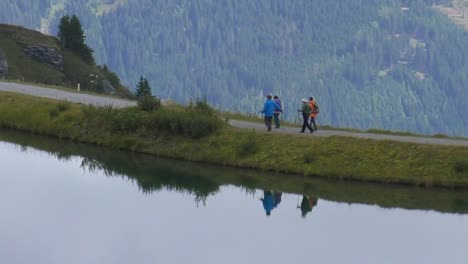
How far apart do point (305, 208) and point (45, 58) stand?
288 feet

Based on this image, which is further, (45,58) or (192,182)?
(45,58)

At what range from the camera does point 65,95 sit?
78.4m

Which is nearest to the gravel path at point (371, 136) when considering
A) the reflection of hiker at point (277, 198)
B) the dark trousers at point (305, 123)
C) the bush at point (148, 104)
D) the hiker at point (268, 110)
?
the dark trousers at point (305, 123)

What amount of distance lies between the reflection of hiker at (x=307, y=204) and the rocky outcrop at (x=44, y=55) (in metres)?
85.0

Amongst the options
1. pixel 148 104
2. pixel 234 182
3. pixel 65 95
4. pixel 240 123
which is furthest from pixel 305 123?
pixel 65 95

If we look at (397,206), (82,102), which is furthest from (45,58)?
(397,206)

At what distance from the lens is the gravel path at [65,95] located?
74.1 m

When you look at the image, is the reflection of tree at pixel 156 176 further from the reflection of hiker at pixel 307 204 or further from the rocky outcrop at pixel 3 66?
the rocky outcrop at pixel 3 66

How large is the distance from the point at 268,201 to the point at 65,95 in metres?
36.3

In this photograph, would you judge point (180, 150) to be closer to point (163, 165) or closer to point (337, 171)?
point (163, 165)

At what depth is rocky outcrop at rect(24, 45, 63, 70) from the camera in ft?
415

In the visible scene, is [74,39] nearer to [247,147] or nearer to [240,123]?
[240,123]

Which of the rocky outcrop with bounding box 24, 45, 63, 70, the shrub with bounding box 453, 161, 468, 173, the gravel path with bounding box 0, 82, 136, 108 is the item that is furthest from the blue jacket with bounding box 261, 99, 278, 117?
the rocky outcrop with bounding box 24, 45, 63, 70

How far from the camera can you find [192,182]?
50.2 metres
